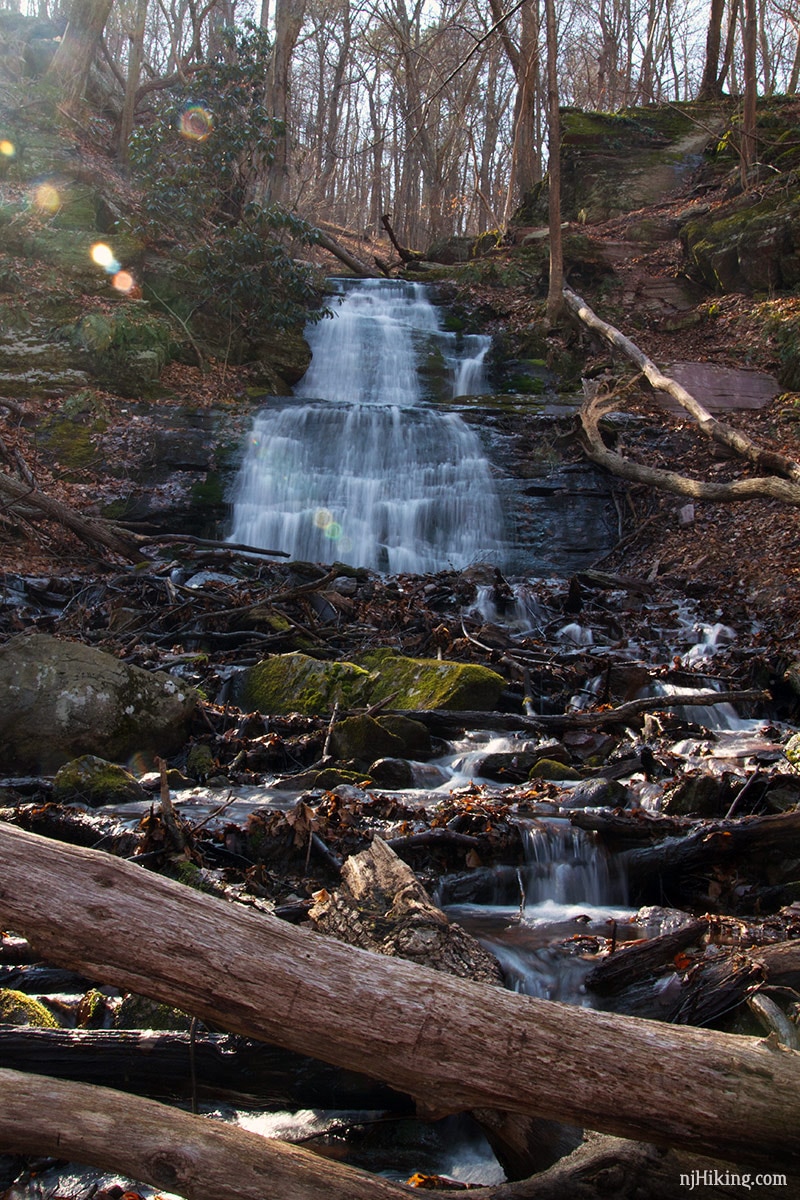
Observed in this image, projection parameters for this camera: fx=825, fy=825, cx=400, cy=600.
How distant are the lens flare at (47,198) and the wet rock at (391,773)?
50.6 feet

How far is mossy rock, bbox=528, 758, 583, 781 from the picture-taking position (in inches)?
214

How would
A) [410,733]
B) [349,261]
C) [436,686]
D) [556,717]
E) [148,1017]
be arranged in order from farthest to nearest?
[349,261] < [436,686] < [556,717] < [410,733] < [148,1017]

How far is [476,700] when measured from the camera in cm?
659

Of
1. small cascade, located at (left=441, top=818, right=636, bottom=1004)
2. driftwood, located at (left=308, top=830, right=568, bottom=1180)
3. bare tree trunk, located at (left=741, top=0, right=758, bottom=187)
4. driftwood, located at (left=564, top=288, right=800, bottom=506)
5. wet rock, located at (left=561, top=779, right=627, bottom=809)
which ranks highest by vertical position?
bare tree trunk, located at (left=741, top=0, right=758, bottom=187)

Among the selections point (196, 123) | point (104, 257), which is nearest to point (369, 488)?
point (104, 257)

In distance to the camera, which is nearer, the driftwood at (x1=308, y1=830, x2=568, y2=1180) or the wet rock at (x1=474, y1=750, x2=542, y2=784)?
the driftwood at (x1=308, y1=830, x2=568, y2=1180)

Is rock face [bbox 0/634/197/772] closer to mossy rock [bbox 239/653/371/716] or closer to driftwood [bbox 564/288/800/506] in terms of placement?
mossy rock [bbox 239/653/371/716]

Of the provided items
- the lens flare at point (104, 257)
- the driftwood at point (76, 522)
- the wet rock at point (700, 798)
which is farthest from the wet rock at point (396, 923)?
the lens flare at point (104, 257)

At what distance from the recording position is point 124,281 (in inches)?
622

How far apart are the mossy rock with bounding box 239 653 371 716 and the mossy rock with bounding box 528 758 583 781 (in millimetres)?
1591

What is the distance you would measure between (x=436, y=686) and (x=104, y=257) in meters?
13.0

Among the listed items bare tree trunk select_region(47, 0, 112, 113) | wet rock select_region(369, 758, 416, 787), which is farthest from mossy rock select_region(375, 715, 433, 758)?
bare tree trunk select_region(47, 0, 112, 113)

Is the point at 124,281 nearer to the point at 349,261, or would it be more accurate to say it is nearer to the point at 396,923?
the point at 349,261

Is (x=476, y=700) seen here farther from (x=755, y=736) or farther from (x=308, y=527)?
(x=308, y=527)
